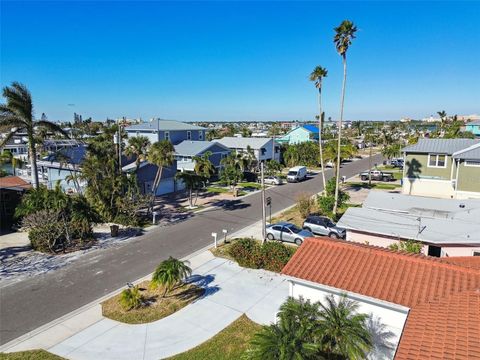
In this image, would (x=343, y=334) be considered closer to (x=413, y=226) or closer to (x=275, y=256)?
(x=275, y=256)

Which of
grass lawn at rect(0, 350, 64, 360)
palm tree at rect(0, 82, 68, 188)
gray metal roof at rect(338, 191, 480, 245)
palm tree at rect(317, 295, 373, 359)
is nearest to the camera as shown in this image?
palm tree at rect(317, 295, 373, 359)

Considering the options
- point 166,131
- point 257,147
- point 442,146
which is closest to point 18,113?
point 166,131

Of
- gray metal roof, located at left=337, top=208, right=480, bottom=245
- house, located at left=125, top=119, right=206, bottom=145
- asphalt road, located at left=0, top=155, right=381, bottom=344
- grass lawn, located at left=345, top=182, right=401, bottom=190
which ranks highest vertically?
house, located at left=125, top=119, right=206, bottom=145

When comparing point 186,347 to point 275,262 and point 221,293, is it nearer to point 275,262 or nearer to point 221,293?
point 221,293

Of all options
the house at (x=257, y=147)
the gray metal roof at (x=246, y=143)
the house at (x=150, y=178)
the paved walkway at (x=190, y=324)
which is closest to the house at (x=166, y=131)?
the gray metal roof at (x=246, y=143)

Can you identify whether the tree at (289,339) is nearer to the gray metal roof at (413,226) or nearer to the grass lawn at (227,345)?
the grass lawn at (227,345)

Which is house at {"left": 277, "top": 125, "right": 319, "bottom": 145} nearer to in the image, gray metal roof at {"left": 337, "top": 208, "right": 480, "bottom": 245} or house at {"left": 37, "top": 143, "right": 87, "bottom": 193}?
house at {"left": 37, "top": 143, "right": 87, "bottom": 193}

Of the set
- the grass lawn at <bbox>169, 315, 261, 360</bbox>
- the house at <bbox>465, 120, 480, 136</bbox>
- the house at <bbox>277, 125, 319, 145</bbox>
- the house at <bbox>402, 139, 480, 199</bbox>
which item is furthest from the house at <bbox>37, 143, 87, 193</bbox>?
the house at <bbox>465, 120, 480, 136</bbox>
